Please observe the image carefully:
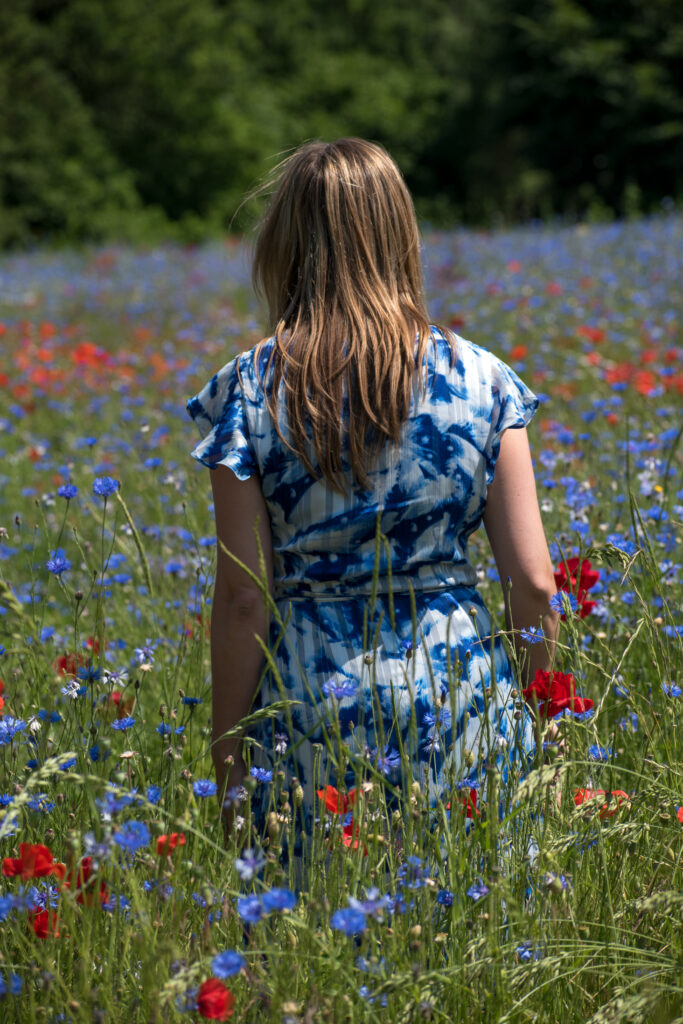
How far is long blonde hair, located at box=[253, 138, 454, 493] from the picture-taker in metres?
1.72

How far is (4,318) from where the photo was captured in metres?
9.80

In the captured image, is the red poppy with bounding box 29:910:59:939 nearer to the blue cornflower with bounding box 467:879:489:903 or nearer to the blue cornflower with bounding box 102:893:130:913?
the blue cornflower with bounding box 102:893:130:913

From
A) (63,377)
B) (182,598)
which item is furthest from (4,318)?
(182,598)

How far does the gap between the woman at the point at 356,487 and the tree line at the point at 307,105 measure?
1352 cm

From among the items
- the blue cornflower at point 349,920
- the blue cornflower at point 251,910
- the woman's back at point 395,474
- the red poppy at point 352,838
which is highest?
the woman's back at point 395,474

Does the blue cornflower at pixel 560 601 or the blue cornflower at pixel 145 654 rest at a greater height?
the blue cornflower at pixel 560 601

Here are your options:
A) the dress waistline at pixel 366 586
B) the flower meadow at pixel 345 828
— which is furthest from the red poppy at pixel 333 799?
the dress waistline at pixel 366 586

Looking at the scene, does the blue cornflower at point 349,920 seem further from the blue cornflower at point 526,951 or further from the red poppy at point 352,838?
the blue cornflower at point 526,951

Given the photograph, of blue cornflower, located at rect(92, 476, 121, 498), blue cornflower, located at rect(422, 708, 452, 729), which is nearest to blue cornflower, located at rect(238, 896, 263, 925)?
blue cornflower, located at rect(422, 708, 452, 729)

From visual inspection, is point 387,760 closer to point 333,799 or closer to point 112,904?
point 333,799

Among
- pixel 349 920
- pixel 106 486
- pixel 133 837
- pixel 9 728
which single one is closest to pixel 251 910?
pixel 349 920

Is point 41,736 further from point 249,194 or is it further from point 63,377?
point 63,377

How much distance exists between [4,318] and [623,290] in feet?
19.1

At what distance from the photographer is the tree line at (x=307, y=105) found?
72.8 ft
